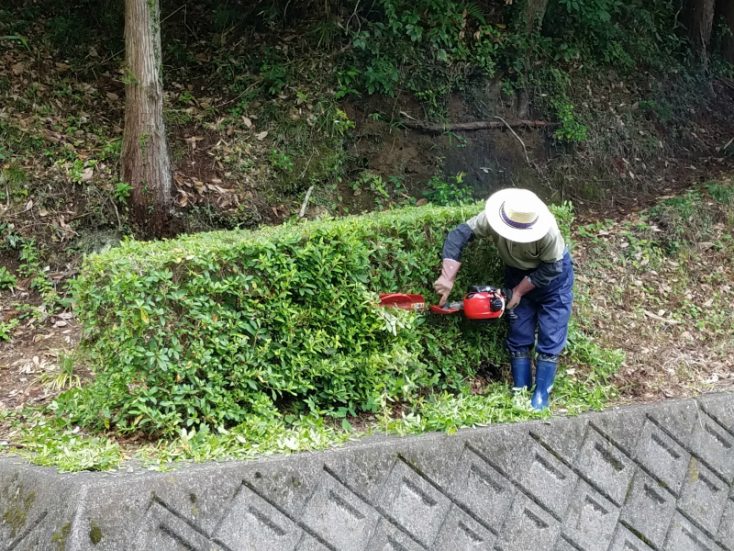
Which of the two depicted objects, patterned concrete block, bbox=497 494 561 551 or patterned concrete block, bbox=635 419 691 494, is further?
patterned concrete block, bbox=635 419 691 494

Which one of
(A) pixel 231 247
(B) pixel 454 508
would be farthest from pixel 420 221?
(B) pixel 454 508

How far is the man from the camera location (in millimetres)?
5328

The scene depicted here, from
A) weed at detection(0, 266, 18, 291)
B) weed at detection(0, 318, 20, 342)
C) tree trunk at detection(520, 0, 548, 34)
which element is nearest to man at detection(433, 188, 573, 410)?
weed at detection(0, 318, 20, 342)

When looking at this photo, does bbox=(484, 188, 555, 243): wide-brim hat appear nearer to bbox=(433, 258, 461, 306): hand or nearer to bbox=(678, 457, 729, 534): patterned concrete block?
bbox=(433, 258, 461, 306): hand

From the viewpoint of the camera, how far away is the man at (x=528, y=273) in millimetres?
5328

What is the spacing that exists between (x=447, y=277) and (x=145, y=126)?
11.5 ft

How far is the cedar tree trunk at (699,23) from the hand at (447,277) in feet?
28.8

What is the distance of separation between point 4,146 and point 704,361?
21.9 ft

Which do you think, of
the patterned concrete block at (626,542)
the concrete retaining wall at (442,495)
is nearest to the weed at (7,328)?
the concrete retaining wall at (442,495)

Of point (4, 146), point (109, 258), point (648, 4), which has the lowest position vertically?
point (4, 146)

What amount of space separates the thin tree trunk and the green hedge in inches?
342

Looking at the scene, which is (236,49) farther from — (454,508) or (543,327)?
(454,508)

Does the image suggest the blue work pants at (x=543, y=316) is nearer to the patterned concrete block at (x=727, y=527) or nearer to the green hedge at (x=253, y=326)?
the green hedge at (x=253, y=326)

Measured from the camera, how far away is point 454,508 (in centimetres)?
457
